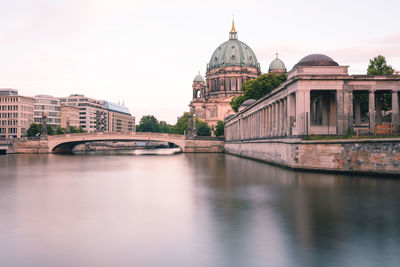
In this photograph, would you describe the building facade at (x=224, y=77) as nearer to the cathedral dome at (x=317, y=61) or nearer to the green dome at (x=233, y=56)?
the green dome at (x=233, y=56)

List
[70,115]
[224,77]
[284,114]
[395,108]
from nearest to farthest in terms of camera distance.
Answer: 1. [395,108]
2. [284,114]
3. [224,77]
4. [70,115]

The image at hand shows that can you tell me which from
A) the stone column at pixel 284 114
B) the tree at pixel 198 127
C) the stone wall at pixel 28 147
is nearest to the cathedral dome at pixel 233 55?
the tree at pixel 198 127

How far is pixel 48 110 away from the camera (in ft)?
508

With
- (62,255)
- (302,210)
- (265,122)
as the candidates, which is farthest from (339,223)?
(265,122)

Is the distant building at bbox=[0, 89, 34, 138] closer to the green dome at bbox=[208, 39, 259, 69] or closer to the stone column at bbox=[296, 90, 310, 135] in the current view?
the green dome at bbox=[208, 39, 259, 69]

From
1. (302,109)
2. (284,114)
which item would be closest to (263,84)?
(284,114)

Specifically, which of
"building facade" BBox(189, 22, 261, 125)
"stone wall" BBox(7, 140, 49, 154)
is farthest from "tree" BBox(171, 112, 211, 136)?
"stone wall" BBox(7, 140, 49, 154)

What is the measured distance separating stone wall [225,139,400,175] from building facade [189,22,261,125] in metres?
124

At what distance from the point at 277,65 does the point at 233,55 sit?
23213 mm

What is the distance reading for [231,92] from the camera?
16325cm

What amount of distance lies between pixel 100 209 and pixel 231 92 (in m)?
149

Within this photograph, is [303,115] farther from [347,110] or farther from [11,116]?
[11,116]

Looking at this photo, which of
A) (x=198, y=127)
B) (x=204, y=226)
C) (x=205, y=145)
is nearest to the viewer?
(x=204, y=226)

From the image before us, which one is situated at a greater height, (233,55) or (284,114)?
(233,55)
